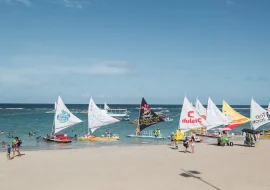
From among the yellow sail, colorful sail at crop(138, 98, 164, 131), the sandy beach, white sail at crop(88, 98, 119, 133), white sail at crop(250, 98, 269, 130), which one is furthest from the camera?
the yellow sail

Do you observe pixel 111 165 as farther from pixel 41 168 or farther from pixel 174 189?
Answer: pixel 174 189

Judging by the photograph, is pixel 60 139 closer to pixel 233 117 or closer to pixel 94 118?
pixel 94 118

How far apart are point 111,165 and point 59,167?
3646mm

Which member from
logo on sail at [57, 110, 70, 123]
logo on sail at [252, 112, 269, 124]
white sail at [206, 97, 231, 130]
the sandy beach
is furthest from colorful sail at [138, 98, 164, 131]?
the sandy beach

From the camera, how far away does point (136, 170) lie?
66.6 feet

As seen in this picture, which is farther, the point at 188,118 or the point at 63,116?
the point at 63,116

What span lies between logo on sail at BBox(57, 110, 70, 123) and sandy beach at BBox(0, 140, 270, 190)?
15.3 m

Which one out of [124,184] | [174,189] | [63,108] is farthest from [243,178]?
[63,108]

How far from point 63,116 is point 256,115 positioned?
26.9 meters

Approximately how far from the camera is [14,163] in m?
22.2

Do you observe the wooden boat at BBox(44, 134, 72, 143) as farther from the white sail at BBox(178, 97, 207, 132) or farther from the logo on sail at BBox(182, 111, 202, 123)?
the logo on sail at BBox(182, 111, 202, 123)

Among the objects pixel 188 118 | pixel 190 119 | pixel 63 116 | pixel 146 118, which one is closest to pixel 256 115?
pixel 190 119

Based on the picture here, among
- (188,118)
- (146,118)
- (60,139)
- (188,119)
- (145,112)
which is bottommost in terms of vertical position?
(60,139)

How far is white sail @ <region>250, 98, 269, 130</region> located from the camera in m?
41.9
